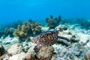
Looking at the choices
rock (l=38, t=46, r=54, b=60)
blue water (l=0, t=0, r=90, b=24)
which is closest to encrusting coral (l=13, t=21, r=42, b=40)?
rock (l=38, t=46, r=54, b=60)

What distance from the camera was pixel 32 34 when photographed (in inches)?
329

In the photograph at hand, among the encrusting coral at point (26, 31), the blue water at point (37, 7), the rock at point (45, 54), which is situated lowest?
the rock at point (45, 54)

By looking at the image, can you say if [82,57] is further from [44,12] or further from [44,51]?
[44,12]

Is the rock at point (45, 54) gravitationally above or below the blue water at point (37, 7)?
below

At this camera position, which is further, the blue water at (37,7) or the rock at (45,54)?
the blue water at (37,7)

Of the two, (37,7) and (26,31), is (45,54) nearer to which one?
(26,31)

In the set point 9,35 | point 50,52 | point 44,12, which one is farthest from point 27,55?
point 44,12

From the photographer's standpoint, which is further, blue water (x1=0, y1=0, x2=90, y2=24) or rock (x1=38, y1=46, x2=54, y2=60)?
blue water (x1=0, y1=0, x2=90, y2=24)

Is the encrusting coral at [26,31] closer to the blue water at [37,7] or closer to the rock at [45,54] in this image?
the rock at [45,54]

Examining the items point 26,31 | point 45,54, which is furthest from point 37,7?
point 45,54

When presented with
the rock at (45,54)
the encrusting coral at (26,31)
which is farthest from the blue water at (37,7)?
the rock at (45,54)

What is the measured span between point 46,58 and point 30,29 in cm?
534

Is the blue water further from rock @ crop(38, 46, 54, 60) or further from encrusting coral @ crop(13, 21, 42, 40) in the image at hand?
rock @ crop(38, 46, 54, 60)

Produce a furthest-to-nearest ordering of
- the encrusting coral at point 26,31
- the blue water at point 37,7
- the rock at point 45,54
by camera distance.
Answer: the blue water at point 37,7 < the encrusting coral at point 26,31 < the rock at point 45,54
